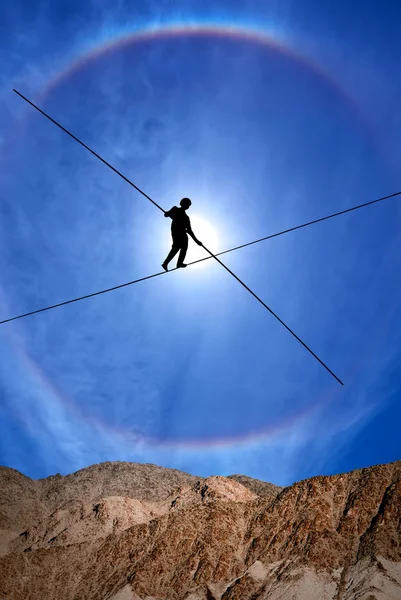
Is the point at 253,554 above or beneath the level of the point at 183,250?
beneath

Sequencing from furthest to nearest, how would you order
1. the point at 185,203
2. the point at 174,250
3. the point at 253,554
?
the point at 253,554
the point at 174,250
the point at 185,203

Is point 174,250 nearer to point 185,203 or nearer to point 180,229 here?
point 180,229

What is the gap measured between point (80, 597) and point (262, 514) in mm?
15560

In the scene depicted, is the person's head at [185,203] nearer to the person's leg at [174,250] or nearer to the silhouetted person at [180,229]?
the silhouetted person at [180,229]

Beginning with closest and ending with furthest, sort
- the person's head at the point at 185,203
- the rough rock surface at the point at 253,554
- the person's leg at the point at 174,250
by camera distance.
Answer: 1. the person's head at the point at 185,203
2. the person's leg at the point at 174,250
3. the rough rock surface at the point at 253,554

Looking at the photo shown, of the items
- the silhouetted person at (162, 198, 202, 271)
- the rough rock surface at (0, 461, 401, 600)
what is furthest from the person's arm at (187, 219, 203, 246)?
the rough rock surface at (0, 461, 401, 600)

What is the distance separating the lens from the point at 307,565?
1032 inches

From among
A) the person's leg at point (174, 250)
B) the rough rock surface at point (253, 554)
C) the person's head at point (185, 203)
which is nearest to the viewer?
the person's head at point (185, 203)

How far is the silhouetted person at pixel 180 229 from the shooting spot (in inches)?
371

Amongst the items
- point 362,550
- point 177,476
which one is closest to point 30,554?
point 362,550

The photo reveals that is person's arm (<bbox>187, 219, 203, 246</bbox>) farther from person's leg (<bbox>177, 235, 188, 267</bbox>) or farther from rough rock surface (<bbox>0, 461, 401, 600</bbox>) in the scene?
rough rock surface (<bbox>0, 461, 401, 600</bbox>)

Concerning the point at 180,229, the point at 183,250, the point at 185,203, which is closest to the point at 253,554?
the point at 183,250

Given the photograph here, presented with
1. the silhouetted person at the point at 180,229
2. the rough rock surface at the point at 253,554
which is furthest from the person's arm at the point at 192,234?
the rough rock surface at the point at 253,554

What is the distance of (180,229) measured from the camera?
959cm
